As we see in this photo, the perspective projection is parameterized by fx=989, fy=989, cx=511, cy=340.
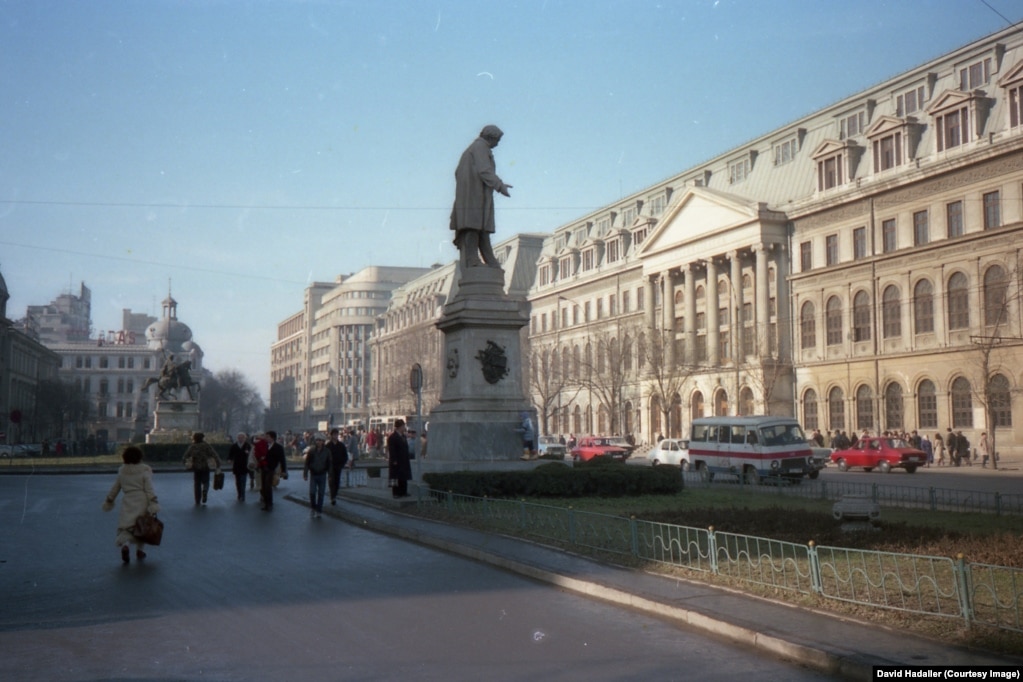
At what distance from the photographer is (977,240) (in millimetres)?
47906

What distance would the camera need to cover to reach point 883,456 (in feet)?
131

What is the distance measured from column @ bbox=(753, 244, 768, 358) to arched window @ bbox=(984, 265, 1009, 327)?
16778 millimetres

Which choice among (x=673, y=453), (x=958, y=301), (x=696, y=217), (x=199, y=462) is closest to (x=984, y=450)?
(x=958, y=301)

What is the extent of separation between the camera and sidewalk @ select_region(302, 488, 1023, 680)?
6961 millimetres

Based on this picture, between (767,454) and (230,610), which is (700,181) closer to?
(767,454)

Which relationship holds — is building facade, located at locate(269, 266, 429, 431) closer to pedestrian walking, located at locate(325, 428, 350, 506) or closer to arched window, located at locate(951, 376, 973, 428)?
arched window, located at locate(951, 376, 973, 428)

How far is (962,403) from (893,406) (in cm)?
481

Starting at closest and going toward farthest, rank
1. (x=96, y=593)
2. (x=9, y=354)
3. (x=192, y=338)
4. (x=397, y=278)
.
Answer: (x=96, y=593) < (x=9, y=354) < (x=397, y=278) < (x=192, y=338)

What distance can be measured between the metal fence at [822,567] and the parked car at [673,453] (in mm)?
23832

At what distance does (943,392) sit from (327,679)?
49.1 metres

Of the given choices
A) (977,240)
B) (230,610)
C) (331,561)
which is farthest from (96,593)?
(977,240)

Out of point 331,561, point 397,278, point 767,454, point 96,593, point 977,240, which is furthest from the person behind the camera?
point 397,278

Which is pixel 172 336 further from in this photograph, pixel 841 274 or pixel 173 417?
pixel 841 274

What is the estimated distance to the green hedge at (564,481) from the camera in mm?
18812
